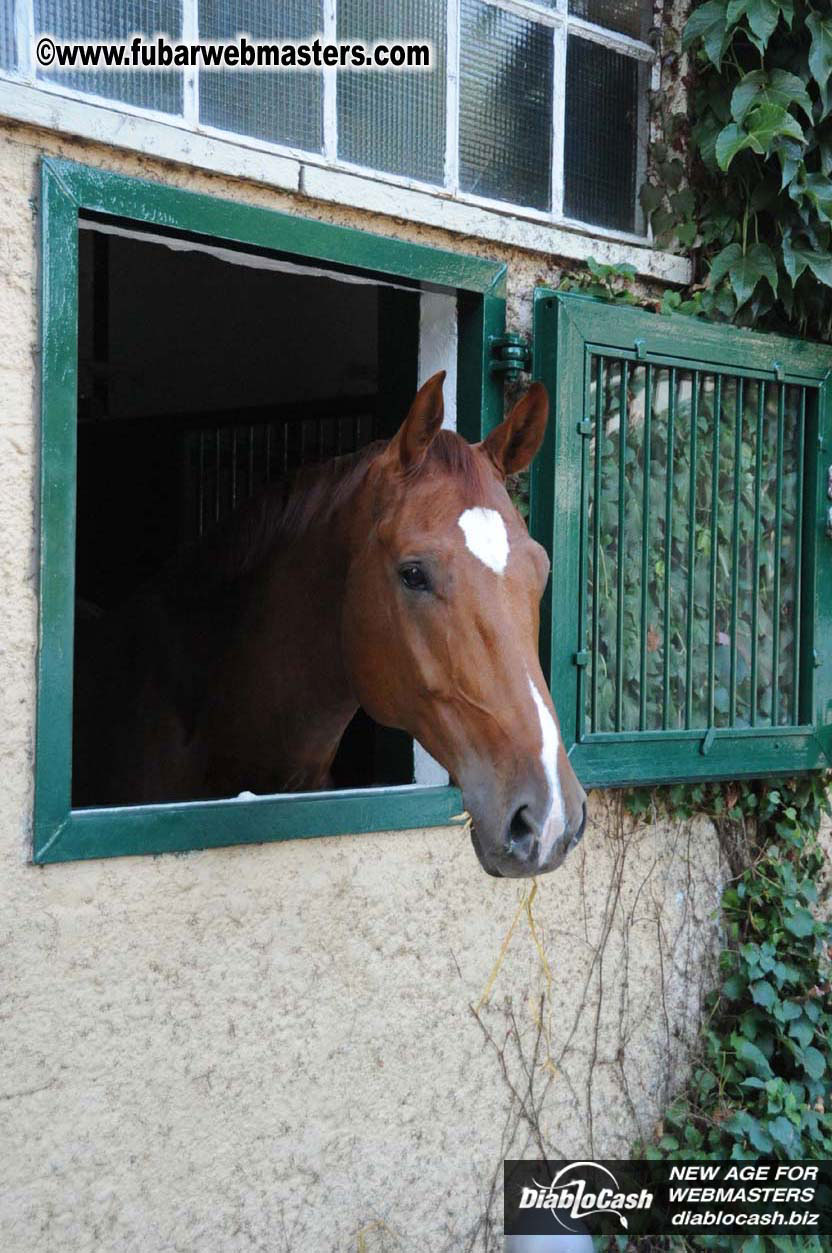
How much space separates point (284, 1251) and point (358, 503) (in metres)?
1.64

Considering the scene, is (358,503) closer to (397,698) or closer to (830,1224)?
(397,698)

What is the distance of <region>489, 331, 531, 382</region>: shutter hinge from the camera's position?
3.16 meters

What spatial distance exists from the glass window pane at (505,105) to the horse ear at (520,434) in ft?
2.81

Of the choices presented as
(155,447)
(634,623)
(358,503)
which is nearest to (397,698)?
(358,503)

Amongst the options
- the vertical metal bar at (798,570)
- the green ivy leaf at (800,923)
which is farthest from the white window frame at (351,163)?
the green ivy leaf at (800,923)

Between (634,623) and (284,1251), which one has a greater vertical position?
(634,623)

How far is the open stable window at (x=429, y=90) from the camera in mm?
2609

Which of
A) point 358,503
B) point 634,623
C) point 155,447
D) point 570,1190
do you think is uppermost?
point 155,447

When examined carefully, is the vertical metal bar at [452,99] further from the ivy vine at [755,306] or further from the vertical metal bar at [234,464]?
the vertical metal bar at [234,464]

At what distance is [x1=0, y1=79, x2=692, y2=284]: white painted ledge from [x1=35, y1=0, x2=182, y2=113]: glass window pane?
0.15 feet

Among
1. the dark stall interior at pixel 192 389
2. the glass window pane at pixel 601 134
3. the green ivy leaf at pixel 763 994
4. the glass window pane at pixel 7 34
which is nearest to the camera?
the glass window pane at pixel 7 34

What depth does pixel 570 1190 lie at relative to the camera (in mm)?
3396

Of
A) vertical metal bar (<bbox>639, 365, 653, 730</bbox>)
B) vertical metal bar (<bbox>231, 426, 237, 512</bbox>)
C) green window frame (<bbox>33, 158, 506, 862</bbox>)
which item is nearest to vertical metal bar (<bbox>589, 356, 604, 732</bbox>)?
vertical metal bar (<bbox>639, 365, 653, 730</bbox>)

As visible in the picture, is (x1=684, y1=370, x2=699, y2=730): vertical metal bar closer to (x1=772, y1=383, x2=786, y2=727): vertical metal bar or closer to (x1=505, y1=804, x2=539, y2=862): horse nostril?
(x1=772, y1=383, x2=786, y2=727): vertical metal bar
